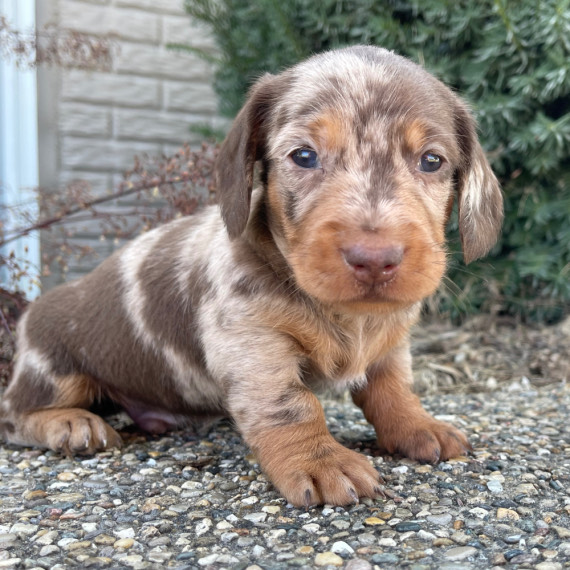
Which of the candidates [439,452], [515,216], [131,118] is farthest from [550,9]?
[131,118]

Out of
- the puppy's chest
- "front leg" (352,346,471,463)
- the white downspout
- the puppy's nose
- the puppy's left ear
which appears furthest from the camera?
the white downspout

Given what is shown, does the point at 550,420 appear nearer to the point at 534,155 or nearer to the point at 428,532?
the point at 428,532

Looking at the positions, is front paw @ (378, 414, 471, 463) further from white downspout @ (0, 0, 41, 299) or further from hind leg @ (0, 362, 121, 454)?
white downspout @ (0, 0, 41, 299)

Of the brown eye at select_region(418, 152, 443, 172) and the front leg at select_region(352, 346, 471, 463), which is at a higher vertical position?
the brown eye at select_region(418, 152, 443, 172)

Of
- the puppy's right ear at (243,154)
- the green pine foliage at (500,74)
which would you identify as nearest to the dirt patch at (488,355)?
the green pine foliage at (500,74)

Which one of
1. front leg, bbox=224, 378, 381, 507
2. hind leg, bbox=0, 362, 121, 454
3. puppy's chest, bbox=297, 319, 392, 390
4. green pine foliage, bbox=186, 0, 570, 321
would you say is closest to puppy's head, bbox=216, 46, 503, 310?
puppy's chest, bbox=297, 319, 392, 390

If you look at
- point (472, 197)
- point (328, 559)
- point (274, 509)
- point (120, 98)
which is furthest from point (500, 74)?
point (328, 559)

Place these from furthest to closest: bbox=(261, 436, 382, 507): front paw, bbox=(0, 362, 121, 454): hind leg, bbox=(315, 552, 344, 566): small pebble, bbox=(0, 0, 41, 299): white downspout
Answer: bbox=(0, 0, 41, 299): white downspout, bbox=(0, 362, 121, 454): hind leg, bbox=(261, 436, 382, 507): front paw, bbox=(315, 552, 344, 566): small pebble
